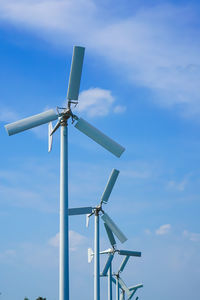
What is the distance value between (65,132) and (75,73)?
344 centimetres

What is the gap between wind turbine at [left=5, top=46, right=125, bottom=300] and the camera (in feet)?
80.4

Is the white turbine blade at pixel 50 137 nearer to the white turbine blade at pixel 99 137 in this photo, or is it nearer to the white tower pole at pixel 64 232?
the white turbine blade at pixel 99 137

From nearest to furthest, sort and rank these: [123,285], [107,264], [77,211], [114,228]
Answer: [77,211] < [114,228] < [107,264] < [123,285]

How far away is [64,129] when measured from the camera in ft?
87.8

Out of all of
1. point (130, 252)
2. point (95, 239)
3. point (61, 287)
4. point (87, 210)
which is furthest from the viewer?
point (130, 252)

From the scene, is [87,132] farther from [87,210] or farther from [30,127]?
[87,210]

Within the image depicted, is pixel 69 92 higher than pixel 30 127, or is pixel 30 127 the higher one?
pixel 69 92

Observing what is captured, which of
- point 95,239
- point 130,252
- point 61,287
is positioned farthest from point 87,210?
point 130,252

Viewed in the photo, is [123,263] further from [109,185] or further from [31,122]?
[31,122]

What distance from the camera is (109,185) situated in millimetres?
48406

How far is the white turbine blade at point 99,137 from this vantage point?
2738cm

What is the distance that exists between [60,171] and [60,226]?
10.3 ft

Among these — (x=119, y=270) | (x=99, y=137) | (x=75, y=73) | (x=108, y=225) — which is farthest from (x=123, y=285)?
(x=75, y=73)

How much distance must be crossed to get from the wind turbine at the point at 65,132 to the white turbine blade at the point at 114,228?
19.8 meters
